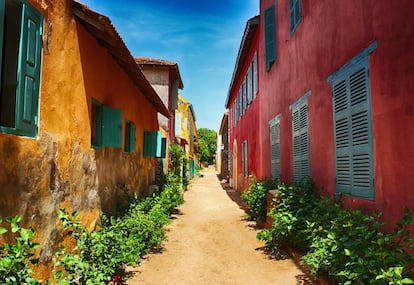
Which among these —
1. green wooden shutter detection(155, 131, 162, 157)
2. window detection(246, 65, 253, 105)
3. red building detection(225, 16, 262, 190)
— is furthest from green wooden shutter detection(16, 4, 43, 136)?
window detection(246, 65, 253, 105)

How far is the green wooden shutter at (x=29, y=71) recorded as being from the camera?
2.95 metres

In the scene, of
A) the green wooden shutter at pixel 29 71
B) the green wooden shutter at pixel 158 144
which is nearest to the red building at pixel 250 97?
the green wooden shutter at pixel 158 144

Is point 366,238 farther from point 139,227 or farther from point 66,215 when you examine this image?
point 139,227

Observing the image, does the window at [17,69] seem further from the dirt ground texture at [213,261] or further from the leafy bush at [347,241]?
the leafy bush at [347,241]

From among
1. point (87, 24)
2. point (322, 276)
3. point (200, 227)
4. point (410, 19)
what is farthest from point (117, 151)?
point (410, 19)

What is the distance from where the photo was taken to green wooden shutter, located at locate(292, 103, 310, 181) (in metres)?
6.25

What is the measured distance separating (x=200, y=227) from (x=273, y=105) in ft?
13.5

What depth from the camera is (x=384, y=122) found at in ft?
11.3

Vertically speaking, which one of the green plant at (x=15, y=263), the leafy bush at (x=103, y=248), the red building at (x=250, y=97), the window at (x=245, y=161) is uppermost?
the red building at (x=250, y=97)

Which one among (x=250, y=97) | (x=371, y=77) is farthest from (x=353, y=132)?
(x=250, y=97)

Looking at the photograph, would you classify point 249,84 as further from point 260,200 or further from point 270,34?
point 260,200

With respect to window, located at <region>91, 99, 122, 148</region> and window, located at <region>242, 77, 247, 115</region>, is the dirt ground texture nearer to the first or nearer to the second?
window, located at <region>91, 99, 122, 148</region>

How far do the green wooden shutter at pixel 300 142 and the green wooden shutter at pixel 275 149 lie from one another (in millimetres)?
1499

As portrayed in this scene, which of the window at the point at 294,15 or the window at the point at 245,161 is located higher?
the window at the point at 294,15
